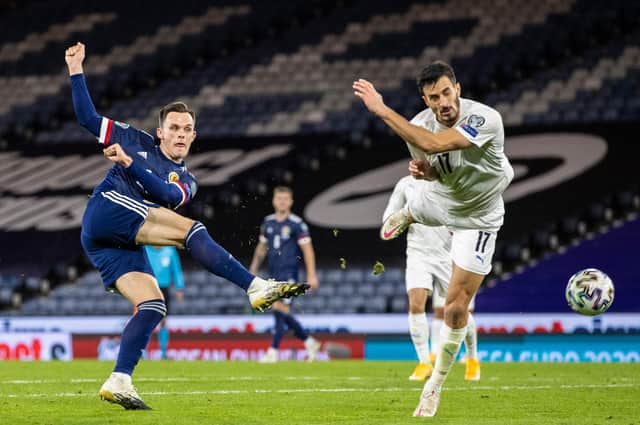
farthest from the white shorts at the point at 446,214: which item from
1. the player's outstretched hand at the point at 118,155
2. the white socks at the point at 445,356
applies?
the player's outstretched hand at the point at 118,155

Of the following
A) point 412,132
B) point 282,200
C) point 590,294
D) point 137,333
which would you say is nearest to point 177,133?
point 137,333

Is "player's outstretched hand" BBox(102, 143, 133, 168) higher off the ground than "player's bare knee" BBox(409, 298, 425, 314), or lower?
higher

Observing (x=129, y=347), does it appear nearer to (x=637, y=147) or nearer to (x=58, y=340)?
(x=58, y=340)

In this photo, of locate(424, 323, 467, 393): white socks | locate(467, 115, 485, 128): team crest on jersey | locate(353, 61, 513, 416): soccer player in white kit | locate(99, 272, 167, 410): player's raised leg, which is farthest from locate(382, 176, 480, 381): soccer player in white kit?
locate(467, 115, 485, 128): team crest on jersey

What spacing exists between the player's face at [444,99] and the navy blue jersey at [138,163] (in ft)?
5.66

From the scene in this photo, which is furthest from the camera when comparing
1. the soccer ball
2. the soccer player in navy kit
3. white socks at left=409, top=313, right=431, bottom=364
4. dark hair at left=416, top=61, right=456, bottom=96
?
white socks at left=409, top=313, right=431, bottom=364

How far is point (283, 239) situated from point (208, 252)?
24.5ft

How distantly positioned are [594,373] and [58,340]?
30.3 ft

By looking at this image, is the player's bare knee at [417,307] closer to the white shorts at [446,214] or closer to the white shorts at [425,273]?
the white shorts at [425,273]

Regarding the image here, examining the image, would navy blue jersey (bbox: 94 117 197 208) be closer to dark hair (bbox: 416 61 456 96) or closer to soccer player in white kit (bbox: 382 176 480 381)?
dark hair (bbox: 416 61 456 96)

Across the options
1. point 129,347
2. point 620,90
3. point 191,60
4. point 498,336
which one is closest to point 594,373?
point 498,336

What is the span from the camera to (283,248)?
15.0 m

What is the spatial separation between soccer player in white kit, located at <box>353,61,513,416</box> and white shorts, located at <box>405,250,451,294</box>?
333 centimetres

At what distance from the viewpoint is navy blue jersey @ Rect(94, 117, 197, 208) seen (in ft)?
25.7
